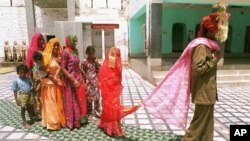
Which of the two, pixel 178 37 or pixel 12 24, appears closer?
pixel 178 37

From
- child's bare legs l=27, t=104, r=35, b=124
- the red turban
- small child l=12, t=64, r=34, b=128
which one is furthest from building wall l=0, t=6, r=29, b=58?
the red turban

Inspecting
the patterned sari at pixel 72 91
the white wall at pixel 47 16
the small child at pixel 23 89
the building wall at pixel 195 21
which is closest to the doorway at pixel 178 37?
the building wall at pixel 195 21

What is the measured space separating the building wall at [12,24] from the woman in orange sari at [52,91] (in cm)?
1424

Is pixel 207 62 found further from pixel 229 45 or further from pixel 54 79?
pixel 229 45

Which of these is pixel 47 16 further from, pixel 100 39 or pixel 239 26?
pixel 239 26

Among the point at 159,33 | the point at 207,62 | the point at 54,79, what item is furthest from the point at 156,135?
the point at 159,33

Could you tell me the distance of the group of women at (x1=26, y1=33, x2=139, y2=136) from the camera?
151 inches

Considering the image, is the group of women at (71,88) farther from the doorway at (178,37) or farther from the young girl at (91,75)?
the doorway at (178,37)

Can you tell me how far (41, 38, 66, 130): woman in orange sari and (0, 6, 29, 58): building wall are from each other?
1424cm

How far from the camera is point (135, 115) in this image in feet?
16.4

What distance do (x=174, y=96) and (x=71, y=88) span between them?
1.84m

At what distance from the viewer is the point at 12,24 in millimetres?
16656

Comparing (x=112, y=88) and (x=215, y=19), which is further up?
(x=215, y=19)

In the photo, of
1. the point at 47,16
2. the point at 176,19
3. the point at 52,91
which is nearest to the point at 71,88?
the point at 52,91
